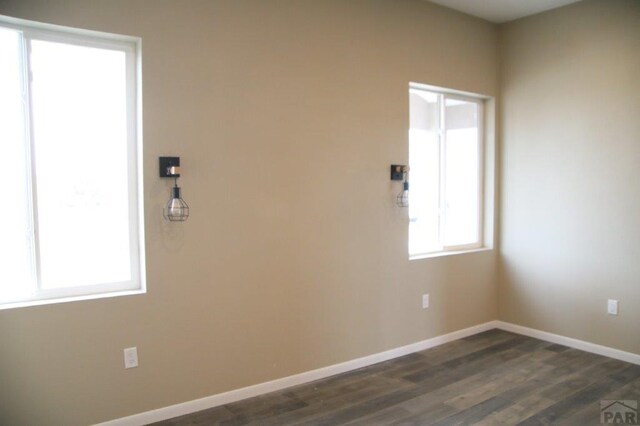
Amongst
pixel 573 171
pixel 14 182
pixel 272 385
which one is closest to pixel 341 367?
pixel 272 385

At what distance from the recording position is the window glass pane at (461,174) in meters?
4.48

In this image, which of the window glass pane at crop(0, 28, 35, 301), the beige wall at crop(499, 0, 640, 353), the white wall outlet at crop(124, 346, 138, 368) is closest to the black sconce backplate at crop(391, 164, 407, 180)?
the beige wall at crop(499, 0, 640, 353)

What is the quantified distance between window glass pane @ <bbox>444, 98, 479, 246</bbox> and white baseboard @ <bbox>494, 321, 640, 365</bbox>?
3.00 feet

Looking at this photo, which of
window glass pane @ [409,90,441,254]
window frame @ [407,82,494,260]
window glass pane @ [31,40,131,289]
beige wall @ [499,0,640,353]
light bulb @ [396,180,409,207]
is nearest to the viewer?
window glass pane @ [31,40,131,289]

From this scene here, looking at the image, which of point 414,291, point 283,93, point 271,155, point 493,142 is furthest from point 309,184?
point 493,142

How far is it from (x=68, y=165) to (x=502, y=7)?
372cm

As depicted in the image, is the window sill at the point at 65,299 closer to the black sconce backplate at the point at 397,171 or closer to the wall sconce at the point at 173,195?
the wall sconce at the point at 173,195

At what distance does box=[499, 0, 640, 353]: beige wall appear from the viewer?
3.76 metres

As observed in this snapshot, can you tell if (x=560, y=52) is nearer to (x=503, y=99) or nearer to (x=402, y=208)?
(x=503, y=99)

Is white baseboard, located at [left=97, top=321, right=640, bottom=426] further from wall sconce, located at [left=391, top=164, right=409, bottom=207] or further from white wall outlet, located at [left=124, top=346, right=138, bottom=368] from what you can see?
wall sconce, located at [left=391, top=164, right=409, bottom=207]

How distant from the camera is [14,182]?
250cm

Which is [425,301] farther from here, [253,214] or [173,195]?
[173,195]

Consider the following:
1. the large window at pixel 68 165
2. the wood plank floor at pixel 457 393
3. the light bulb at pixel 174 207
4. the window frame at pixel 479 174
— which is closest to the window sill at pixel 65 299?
the large window at pixel 68 165

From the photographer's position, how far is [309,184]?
336 cm
